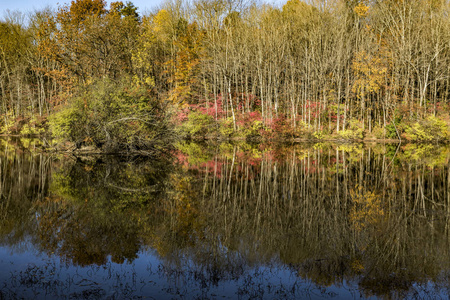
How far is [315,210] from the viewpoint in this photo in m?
8.94

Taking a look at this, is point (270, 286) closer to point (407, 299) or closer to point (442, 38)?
point (407, 299)

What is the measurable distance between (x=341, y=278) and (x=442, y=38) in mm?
36049

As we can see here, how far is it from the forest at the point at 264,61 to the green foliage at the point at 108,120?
11.4 feet

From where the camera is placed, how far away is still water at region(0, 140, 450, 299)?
511 centimetres

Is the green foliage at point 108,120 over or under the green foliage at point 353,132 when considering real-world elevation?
over

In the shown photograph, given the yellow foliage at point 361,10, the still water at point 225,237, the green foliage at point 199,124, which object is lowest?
the still water at point 225,237

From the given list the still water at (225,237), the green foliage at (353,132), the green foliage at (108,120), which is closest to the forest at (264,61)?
the green foliage at (353,132)

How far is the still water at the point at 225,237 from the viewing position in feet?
16.8

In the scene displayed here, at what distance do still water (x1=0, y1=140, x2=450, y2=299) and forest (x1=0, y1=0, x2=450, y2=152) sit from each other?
581 inches

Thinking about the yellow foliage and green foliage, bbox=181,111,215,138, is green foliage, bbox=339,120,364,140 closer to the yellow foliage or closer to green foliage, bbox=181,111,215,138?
the yellow foliage

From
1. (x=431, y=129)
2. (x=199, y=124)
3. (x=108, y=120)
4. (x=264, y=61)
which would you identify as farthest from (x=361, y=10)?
(x=108, y=120)

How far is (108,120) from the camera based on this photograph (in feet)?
66.0

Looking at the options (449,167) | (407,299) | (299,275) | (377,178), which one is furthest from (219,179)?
(449,167)

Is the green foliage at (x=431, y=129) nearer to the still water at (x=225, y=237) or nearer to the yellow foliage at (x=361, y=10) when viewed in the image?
the yellow foliage at (x=361, y=10)
